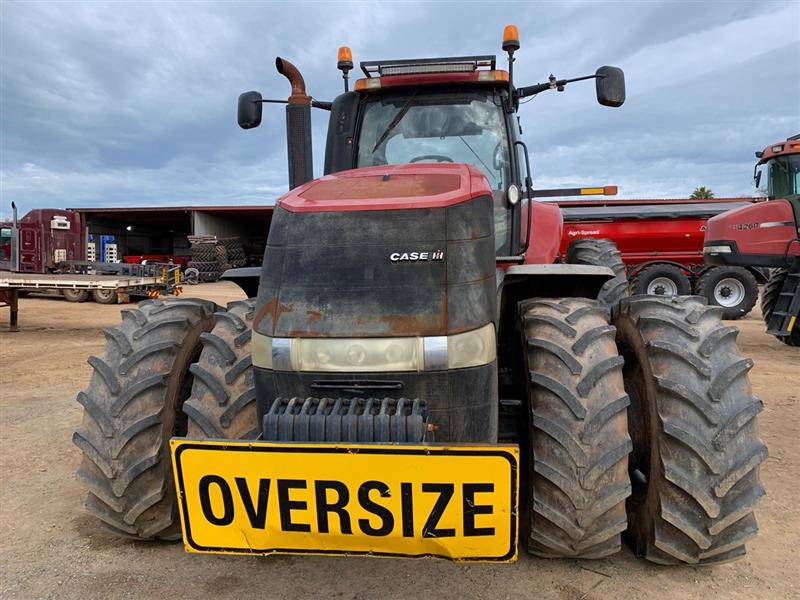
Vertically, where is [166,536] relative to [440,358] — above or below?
below

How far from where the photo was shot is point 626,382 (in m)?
3.15

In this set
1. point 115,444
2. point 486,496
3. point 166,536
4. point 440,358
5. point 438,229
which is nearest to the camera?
point 486,496

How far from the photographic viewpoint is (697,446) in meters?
2.52

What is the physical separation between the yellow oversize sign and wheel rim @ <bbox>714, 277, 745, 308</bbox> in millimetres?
14128

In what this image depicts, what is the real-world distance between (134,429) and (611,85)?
3301 millimetres

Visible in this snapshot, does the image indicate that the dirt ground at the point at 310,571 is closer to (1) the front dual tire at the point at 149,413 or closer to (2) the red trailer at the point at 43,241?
(1) the front dual tire at the point at 149,413

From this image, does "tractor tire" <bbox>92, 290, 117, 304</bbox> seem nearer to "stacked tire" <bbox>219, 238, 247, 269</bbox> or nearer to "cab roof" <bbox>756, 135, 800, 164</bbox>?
"stacked tire" <bbox>219, 238, 247, 269</bbox>

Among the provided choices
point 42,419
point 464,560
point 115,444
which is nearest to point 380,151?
point 115,444

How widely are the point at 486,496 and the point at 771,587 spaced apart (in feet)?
5.60

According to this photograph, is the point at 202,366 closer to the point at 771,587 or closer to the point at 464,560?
the point at 464,560

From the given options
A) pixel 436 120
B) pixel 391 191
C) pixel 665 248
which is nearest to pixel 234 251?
pixel 665 248

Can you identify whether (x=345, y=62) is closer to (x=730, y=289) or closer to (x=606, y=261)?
(x=606, y=261)

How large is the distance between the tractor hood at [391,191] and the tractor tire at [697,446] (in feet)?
3.77

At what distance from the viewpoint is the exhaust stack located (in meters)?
3.40
